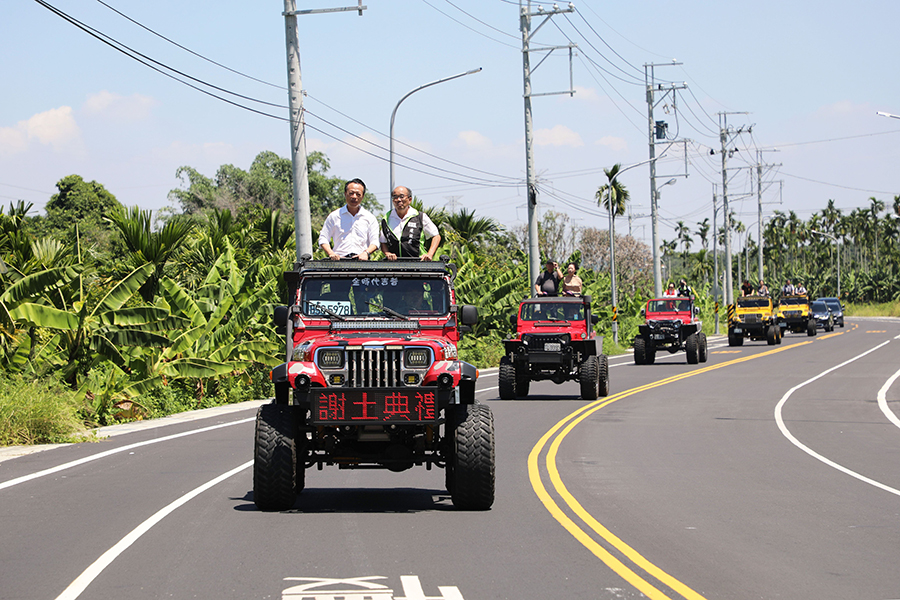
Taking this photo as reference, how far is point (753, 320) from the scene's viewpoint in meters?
49.9

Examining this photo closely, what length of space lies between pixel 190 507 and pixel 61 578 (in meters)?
2.86

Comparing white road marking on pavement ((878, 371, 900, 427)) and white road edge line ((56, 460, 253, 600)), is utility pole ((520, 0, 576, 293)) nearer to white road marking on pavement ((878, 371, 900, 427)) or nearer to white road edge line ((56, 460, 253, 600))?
white road marking on pavement ((878, 371, 900, 427))

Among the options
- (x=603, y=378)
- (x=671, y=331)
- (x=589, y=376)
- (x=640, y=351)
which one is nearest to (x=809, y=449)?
(x=589, y=376)

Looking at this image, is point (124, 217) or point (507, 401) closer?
point (124, 217)

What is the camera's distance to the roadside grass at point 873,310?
110188mm

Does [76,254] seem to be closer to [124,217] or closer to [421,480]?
[124,217]

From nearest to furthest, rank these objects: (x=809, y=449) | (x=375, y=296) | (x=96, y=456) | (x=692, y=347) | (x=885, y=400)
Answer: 1. (x=375, y=296)
2. (x=96, y=456)
3. (x=809, y=449)
4. (x=885, y=400)
5. (x=692, y=347)

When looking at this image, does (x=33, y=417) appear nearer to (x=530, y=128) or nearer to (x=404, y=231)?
(x=404, y=231)

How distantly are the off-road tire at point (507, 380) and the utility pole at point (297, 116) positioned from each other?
5.03 metres

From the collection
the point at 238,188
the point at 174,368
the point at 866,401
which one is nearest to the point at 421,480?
the point at 174,368

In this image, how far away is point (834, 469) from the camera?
1320 cm

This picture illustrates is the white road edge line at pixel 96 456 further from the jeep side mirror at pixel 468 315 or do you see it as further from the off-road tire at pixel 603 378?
the off-road tire at pixel 603 378

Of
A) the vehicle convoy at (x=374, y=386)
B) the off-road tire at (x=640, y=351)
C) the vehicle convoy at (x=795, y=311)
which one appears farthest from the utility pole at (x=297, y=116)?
the vehicle convoy at (x=795, y=311)

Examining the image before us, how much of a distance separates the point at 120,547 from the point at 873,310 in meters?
116
